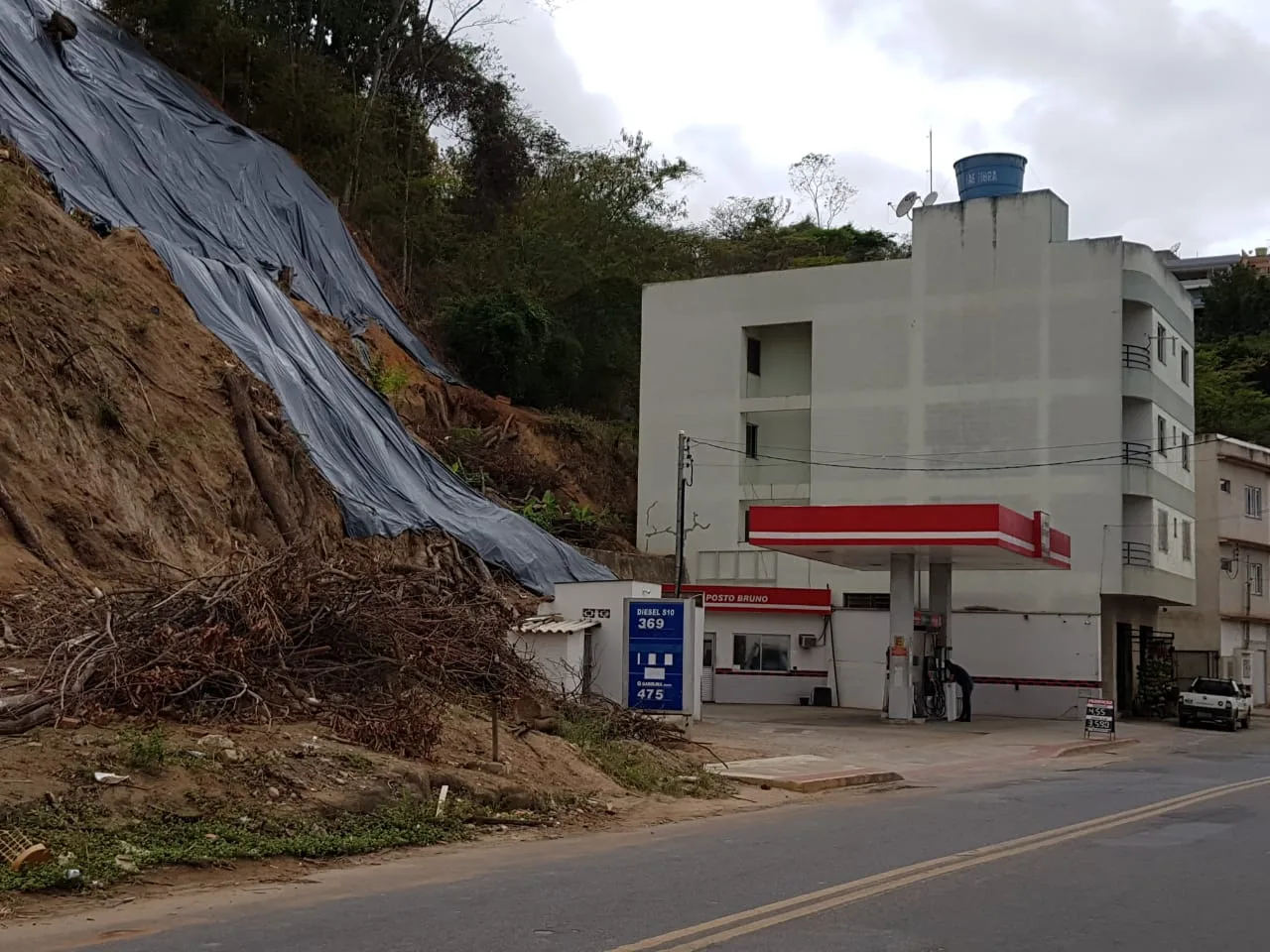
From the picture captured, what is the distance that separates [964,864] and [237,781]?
20.1 ft

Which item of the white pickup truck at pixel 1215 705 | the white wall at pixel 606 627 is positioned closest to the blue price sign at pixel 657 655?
the white wall at pixel 606 627

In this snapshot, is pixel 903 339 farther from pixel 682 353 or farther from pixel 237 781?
pixel 237 781

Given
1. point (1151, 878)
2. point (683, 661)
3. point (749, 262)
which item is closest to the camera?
point (1151, 878)

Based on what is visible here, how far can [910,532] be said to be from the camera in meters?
30.8

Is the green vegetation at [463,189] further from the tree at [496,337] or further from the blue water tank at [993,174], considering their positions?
the blue water tank at [993,174]

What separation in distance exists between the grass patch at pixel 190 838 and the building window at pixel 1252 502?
48.0 metres

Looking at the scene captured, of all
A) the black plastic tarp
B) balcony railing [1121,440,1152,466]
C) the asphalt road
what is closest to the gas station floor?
the asphalt road

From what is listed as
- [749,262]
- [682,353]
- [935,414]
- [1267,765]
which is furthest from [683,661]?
[749,262]

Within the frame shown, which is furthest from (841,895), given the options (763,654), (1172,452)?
(1172,452)

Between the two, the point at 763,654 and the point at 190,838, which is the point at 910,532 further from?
the point at 190,838

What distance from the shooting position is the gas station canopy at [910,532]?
98.9 ft

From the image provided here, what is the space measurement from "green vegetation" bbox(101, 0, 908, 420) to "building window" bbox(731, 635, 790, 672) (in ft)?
42.8

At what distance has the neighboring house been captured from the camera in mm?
50281

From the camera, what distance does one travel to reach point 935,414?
42531 millimetres
